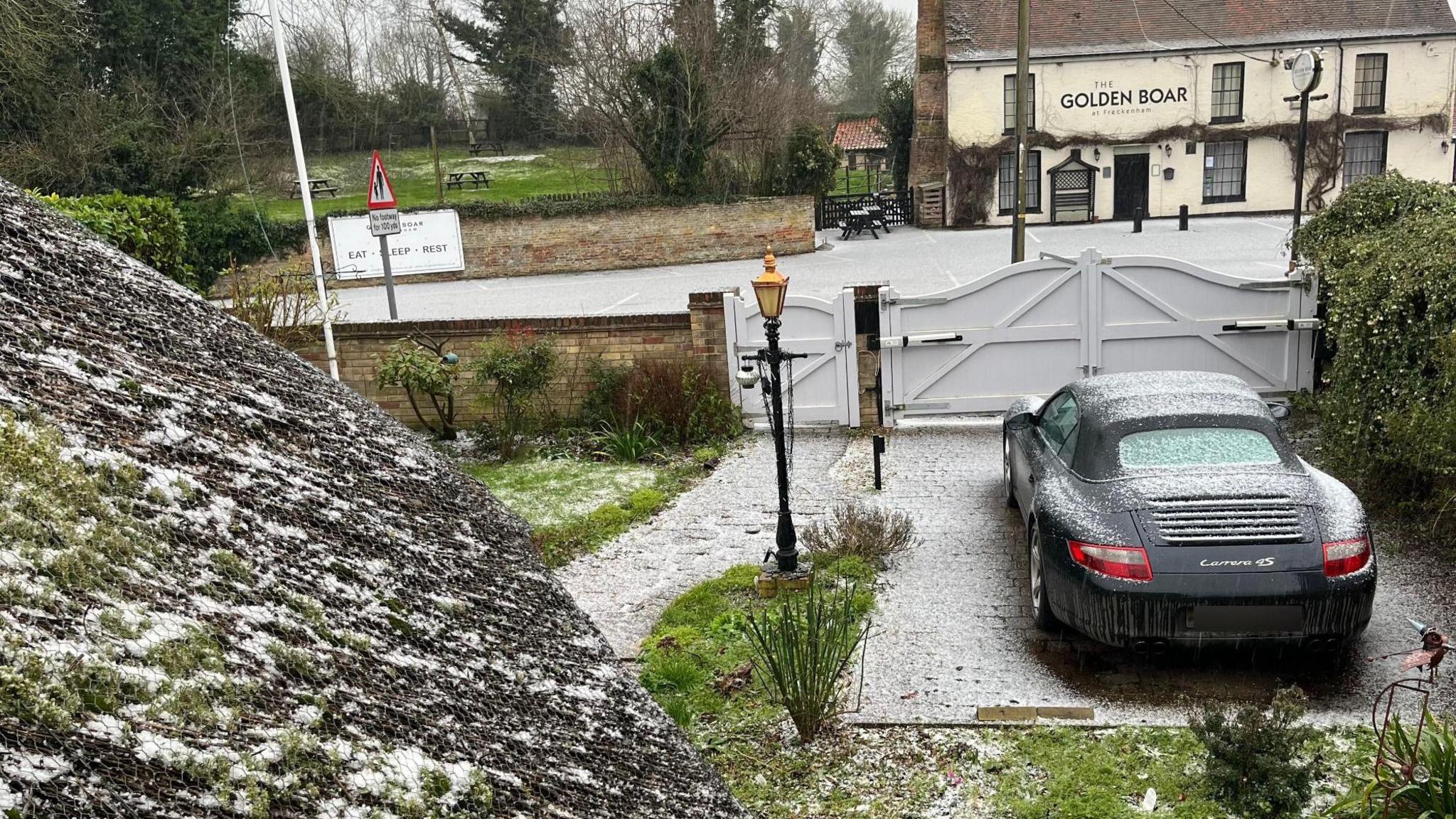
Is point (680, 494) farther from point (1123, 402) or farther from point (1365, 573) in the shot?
point (1365, 573)

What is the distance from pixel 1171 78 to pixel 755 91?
488 inches

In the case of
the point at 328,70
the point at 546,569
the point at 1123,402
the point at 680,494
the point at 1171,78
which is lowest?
the point at 680,494

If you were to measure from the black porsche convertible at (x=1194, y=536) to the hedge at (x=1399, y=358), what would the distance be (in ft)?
4.89

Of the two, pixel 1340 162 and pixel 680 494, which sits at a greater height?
pixel 1340 162

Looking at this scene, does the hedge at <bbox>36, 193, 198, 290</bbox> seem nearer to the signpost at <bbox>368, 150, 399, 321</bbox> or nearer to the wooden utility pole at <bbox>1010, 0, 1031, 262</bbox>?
the signpost at <bbox>368, 150, 399, 321</bbox>

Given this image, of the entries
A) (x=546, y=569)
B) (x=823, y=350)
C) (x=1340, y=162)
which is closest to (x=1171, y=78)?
(x=1340, y=162)

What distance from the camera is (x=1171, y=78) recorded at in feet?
104

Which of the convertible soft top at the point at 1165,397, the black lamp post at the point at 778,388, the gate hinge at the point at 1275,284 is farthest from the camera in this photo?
the gate hinge at the point at 1275,284

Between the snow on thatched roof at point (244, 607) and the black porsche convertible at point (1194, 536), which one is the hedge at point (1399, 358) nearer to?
the black porsche convertible at point (1194, 536)

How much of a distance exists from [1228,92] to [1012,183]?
6.60m

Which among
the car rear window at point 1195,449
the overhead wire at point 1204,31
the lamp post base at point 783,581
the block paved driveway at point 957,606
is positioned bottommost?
the block paved driveway at point 957,606

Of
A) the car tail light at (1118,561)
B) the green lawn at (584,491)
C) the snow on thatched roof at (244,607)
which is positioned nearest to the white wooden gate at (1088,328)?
the green lawn at (584,491)

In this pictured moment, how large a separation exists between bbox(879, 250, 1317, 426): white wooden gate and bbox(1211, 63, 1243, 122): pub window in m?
22.6

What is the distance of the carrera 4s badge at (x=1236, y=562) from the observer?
5.92 meters
